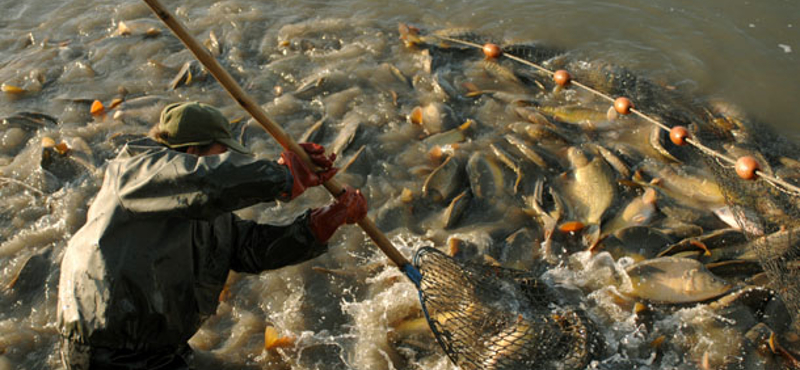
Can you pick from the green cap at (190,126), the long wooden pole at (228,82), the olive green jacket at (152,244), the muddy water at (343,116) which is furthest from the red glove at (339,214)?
the muddy water at (343,116)

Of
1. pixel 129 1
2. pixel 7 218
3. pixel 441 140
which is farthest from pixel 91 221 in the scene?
pixel 129 1

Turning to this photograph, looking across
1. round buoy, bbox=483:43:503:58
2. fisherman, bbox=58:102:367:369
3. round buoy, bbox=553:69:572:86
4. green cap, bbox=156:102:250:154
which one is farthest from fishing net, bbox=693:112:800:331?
green cap, bbox=156:102:250:154

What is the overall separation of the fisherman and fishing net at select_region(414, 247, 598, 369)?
112cm

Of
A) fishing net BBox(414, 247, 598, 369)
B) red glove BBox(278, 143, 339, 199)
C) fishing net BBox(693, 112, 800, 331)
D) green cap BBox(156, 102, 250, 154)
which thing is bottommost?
fishing net BBox(414, 247, 598, 369)

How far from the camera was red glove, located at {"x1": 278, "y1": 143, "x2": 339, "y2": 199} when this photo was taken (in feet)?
9.36

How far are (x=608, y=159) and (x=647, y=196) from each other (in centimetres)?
68

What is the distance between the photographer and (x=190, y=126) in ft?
9.80

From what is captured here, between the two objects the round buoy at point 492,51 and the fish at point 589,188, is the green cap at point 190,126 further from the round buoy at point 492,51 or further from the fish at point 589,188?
the round buoy at point 492,51

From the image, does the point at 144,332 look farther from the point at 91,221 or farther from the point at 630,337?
the point at 630,337

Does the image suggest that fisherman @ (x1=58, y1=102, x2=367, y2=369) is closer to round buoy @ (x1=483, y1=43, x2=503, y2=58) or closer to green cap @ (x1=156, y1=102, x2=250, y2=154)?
green cap @ (x1=156, y1=102, x2=250, y2=154)

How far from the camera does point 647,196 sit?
17.3 feet

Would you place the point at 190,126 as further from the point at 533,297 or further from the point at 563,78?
the point at 563,78

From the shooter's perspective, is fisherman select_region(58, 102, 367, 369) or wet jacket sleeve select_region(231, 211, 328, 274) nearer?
fisherman select_region(58, 102, 367, 369)

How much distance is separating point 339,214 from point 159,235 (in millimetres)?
1023
